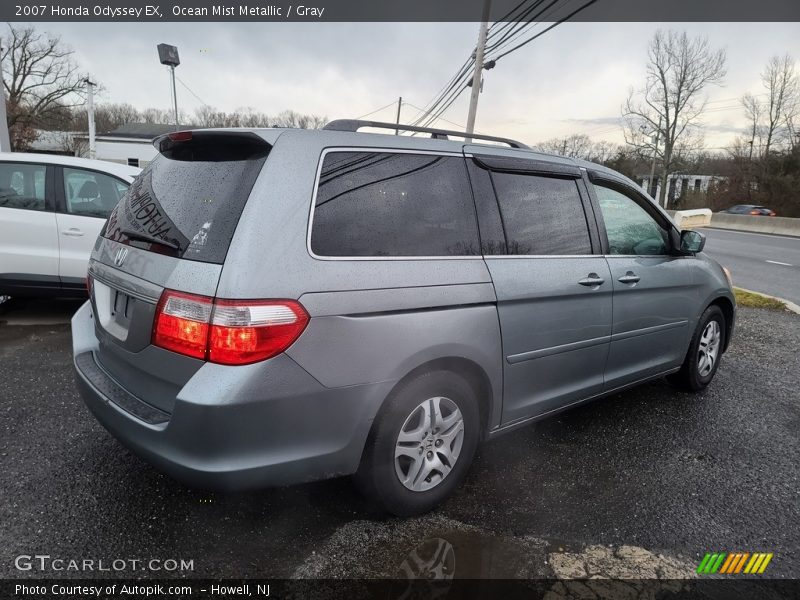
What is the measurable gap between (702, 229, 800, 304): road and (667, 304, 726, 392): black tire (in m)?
6.15

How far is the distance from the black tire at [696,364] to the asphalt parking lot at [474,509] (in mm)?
541

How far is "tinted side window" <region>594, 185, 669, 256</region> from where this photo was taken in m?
3.44

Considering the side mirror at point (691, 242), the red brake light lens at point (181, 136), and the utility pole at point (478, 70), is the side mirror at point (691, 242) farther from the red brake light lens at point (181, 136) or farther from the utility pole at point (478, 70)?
the utility pole at point (478, 70)

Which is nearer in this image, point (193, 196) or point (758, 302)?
point (193, 196)

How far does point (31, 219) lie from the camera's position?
5.11 metres

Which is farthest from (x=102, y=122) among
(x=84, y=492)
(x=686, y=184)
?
(x=84, y=492)

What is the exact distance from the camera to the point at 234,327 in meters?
1.91

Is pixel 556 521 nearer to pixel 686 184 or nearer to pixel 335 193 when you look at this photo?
pixel 335 193

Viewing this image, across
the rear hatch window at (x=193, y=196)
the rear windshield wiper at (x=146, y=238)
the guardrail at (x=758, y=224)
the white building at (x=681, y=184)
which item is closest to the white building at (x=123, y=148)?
the guardrail at (x=758, y=224)

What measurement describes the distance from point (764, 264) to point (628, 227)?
1335 centimetres

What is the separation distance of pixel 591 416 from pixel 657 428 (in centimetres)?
44

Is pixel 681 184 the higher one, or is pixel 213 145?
pixel 681 184

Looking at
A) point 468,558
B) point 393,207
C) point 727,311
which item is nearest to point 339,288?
point 393,207
